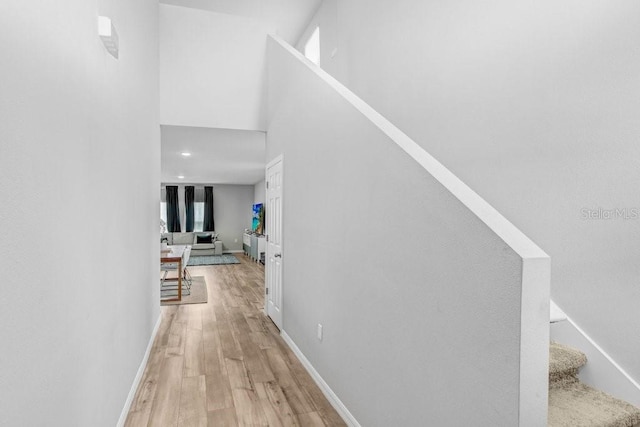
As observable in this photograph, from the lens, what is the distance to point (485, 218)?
121 centimetres

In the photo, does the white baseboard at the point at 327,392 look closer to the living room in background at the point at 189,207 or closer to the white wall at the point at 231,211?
the white wall at the point at 231,211

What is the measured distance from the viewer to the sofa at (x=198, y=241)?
36.9 feet

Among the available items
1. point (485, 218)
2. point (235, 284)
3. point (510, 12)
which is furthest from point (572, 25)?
point (235, 284)

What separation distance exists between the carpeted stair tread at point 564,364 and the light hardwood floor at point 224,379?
4.02 feet

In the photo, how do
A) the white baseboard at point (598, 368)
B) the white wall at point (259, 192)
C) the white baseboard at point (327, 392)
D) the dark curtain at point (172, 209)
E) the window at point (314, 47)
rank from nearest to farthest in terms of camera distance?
the white baseboard at point (598, 368)
the white baseboard at point (327, 392)
the window at point (314, 47)
the white wall at point (259, 192)
the dark curtain at point (172, 209)

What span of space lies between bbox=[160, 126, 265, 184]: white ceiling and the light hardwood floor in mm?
2373

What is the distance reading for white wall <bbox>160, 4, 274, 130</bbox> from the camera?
4.19 m

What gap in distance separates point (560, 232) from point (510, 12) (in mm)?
1356

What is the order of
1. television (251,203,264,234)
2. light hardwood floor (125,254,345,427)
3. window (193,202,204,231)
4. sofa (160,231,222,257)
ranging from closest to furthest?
light hardwood floor (125,254,345,427)
television (251,203,264,234)
sofa (160,231,222,257)
window (193,202,204,231)

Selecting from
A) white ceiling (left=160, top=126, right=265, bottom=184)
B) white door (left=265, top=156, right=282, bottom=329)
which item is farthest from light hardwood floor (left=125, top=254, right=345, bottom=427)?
white ceiling (left=160, top=126, right=265, bottom=184)

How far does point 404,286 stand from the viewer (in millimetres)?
1646

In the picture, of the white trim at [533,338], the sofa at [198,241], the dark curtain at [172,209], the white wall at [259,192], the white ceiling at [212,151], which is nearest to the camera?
the white trim at [533,338]

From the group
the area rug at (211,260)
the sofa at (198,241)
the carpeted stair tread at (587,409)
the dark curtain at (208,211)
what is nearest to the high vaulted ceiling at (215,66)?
the carpeted stair tread at (587,409)

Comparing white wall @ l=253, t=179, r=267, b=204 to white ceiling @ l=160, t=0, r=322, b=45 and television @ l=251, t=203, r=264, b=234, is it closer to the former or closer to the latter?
television @ l=251, t=203, r=264, b=234
